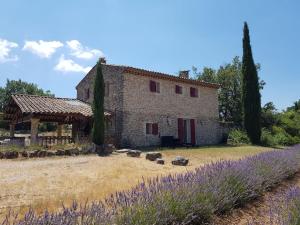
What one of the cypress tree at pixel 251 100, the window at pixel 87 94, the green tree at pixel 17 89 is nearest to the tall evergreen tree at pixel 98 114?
the window at pixel 87 94

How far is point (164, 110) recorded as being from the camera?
2170cm

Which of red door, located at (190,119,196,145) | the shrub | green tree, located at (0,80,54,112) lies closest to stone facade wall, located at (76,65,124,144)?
red door, located at (190,119,196,145)

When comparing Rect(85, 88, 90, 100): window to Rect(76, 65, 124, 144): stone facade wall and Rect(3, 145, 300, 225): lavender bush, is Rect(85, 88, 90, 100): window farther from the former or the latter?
Rect(3, 145, 300, 225): lavender bush

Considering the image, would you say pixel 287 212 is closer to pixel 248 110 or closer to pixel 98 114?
pixel 98 114

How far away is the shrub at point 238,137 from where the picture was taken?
2412 centimetres

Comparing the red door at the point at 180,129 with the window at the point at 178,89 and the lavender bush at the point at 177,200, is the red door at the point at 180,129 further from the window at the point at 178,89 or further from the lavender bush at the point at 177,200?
the lavender bush at the point at 177,200

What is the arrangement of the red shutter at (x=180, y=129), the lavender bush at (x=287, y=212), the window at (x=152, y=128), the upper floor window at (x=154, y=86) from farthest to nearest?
the red shutter at (x=180, y=129)
the upper floor window at (x=154, y=86)
the window at (x=152, y=128)
the lavender bush at (x=287, y=212)

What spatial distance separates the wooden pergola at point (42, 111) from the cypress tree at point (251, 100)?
10895 mm

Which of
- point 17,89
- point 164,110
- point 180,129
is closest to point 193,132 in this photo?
point 180,129

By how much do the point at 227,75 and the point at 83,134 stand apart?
21550 millimetres

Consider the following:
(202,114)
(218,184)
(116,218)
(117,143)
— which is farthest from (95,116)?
(116,218)

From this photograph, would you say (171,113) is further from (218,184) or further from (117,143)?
(218,184)

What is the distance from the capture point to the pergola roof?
1600cm

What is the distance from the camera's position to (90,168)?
10.8 meters
